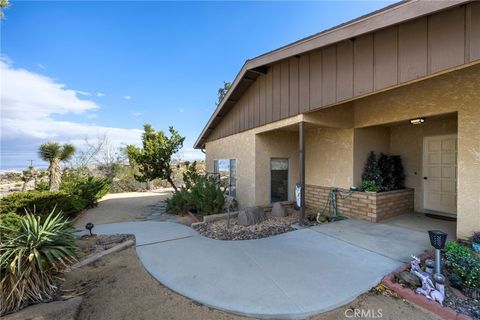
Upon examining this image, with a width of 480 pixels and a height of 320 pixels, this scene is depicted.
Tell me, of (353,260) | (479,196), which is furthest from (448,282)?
(479,196)

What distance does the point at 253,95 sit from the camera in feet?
24.1

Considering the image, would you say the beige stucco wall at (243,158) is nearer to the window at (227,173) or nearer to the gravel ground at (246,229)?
the window at (227,173)

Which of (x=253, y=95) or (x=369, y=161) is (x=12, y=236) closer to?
(x=253, y=95)

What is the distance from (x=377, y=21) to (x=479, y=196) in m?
3.68

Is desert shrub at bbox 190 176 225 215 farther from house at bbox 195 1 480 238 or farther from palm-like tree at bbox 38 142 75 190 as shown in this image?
palm-like tree at bbox 38 142 75 190

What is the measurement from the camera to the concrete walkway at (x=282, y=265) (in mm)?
2535

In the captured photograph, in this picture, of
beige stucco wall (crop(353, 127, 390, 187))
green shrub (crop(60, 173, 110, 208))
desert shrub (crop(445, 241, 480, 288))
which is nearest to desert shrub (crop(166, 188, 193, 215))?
green shrub (crop(60, 173, 110, 208))

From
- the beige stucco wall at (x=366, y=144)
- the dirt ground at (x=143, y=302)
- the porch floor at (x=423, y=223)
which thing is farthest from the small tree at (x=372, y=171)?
the dirt ground at (x=143, y=302)

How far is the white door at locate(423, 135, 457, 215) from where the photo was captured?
5613 millimetres

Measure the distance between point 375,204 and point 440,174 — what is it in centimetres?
229

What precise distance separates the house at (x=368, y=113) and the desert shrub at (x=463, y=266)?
1.46 meters

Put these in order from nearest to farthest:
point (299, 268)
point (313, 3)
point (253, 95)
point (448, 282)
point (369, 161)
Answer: point (448, 282) < point (299, 268) < point (313, 3) < point (369, 161) < point (253, 95)

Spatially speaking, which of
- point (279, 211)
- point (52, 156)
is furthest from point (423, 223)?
point (52, 156)

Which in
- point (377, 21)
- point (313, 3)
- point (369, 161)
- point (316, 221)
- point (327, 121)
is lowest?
point (316, 221)
